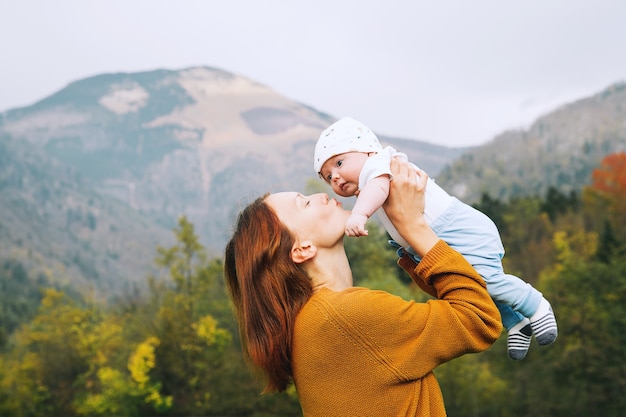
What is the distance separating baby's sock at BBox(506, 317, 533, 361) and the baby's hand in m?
0.79

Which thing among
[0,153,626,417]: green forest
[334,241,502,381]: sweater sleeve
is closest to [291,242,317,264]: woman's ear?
[334,241,502,381]: sweater sleeve

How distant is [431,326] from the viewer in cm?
217

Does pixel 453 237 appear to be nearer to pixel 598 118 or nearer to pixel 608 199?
pixel 608 199

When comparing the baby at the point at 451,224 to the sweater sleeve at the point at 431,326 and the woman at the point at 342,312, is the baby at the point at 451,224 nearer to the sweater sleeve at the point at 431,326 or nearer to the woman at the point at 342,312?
the woman at the point at 342,312

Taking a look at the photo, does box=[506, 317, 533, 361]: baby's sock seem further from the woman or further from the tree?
the tree

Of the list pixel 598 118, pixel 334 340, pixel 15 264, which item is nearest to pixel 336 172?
pixel 334 340

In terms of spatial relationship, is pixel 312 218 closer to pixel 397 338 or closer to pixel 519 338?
pixel 397 338

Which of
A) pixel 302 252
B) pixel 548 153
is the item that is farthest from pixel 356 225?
pixel 548 153

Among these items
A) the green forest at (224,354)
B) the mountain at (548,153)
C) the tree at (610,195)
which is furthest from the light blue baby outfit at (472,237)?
the mountain at (548,153)

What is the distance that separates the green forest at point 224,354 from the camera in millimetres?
29734

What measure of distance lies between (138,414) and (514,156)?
4091 inches

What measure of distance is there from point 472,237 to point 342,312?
0.57 m

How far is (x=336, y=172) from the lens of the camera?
280 cm

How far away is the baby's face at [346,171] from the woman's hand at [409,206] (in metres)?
0.23
